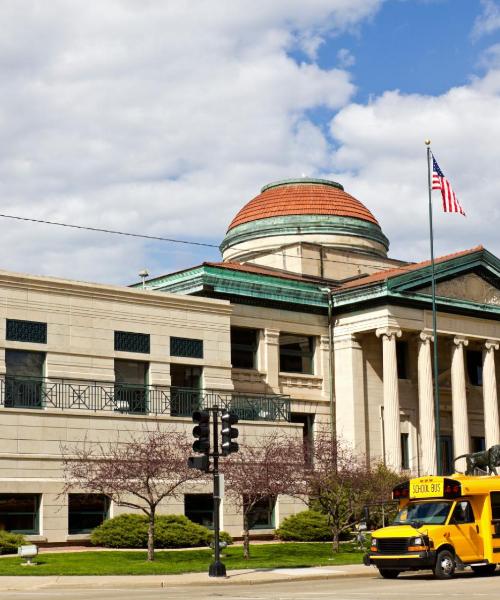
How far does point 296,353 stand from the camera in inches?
2009

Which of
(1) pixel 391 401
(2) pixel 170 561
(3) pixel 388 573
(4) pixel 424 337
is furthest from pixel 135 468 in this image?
(4) pixel 424 337

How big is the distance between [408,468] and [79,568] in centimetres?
2654

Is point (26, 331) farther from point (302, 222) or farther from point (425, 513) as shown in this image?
point (302, 222)

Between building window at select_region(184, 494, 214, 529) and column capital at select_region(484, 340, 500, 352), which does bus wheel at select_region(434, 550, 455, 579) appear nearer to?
building window at select_region(184, 494, 214, 529)

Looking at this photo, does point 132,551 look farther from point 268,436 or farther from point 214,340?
point 214,340

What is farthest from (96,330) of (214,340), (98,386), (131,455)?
(131,455)

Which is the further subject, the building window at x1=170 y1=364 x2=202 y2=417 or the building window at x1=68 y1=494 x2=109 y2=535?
the building window at x1=170 y1=364 x2=202 y2=417

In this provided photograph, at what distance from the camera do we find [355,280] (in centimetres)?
5609

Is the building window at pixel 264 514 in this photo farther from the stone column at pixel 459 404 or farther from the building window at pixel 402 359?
the building window at pixel 402 359

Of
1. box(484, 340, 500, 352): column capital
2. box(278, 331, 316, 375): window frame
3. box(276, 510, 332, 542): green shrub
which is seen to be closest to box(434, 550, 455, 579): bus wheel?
box(276, 510, 332, 542): green shrub

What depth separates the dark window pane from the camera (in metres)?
53.6

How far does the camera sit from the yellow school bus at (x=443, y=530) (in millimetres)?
25469

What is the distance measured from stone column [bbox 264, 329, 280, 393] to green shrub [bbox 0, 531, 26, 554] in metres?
18.0

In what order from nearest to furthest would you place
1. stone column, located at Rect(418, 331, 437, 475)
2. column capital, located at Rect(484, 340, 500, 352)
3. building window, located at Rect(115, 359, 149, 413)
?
1. building window, located at Rect(115, 359, 149, 413)
2. stone column, located at Rect(418, 331, 437, 475)
3. column capital, located at Rect(484, 340, 500, 352)
